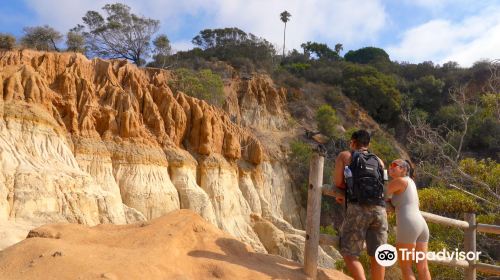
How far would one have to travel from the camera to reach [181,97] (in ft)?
78.4

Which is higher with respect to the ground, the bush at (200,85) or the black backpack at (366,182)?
the bush at (200,85)

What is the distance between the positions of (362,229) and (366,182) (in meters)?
0.55

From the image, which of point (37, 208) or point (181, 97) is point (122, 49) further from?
point (37, 208)

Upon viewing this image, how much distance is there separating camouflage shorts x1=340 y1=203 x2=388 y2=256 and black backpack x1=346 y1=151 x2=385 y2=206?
0.10 metres

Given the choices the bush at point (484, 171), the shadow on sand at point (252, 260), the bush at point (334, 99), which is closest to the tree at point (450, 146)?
the bush at point (484, 171)

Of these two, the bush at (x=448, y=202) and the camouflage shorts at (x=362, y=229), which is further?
the bush at (x=448, y=202)

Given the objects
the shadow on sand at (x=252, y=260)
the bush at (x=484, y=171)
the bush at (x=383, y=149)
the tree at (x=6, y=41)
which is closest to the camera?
the shadow on sand at (x=252, y=260)

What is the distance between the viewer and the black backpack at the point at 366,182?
512 cm

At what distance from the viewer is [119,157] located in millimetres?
18797

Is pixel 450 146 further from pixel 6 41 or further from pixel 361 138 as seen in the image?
pixel 6 41

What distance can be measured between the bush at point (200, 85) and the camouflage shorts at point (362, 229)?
24.9 metres

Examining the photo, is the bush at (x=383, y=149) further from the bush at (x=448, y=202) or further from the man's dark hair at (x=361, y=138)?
the man's dark hair at (x=361, y=138)

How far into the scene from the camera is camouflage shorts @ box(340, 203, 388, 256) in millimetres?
5188

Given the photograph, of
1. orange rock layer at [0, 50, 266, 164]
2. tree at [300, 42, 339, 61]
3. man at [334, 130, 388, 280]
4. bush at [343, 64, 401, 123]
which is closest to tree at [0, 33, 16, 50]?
orange rock layer at [0, 50, 266, 164]
